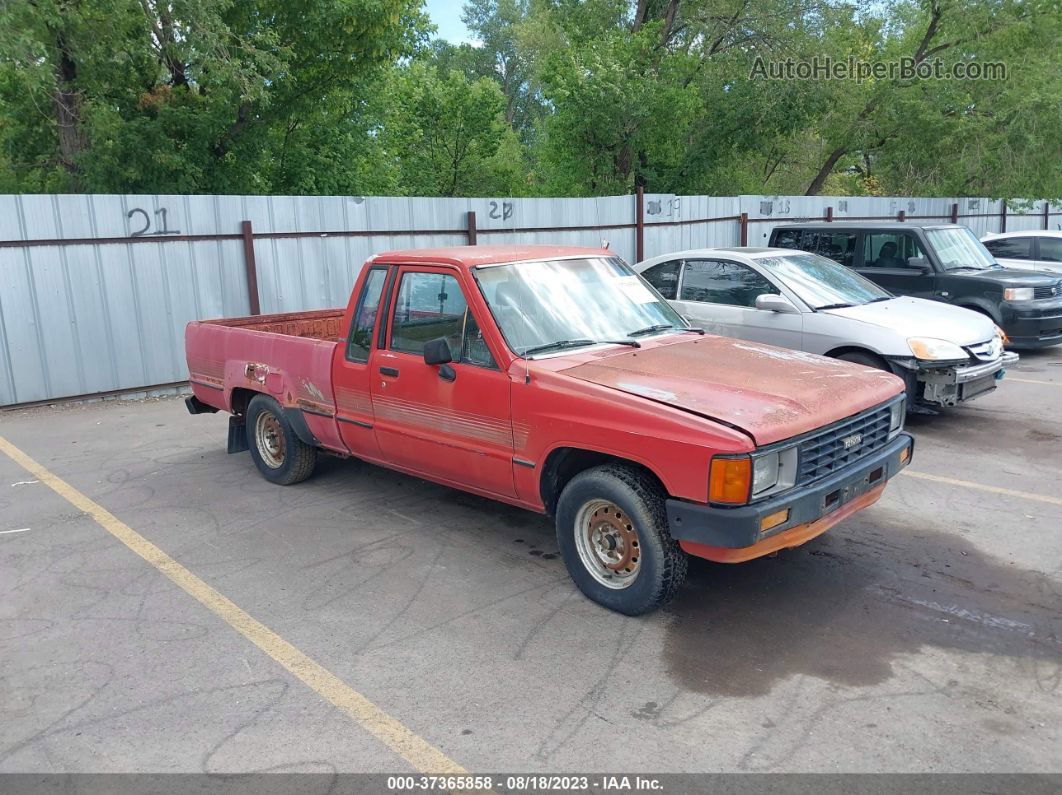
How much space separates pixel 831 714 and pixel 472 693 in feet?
4.91

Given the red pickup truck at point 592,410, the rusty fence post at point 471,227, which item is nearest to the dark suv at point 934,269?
the rusty fence post at point 471,227

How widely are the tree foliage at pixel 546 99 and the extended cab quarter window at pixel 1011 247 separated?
823 centimetres

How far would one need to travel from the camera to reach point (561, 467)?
4723 mm

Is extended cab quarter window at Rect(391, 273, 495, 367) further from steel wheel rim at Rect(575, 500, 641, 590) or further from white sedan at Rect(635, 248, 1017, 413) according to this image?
white sedan at Rect(635, 248, 1017, 413)

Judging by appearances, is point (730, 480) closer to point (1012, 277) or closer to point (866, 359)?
point (866, 359)

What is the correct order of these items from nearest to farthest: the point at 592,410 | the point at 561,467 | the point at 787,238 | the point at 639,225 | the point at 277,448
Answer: the point at 592,410 → the point at 561,467 → the point at 277,448 → the point at 787,238 → the point at 639,225

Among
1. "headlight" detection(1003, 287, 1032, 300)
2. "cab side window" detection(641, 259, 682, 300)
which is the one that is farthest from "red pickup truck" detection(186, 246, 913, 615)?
"headlight" detection(1003, 287, 1032, 300)

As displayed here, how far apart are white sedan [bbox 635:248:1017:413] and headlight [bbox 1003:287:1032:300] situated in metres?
2.44

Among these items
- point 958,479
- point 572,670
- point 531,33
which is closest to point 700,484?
point 572,670

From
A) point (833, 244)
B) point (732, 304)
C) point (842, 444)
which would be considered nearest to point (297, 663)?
point (842, 444)

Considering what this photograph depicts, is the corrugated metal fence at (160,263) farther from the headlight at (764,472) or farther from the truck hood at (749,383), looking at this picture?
the headlight at (764,472)

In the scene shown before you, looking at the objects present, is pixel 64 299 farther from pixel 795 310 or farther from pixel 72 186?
pixel 795 310

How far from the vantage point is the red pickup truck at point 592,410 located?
4.01m

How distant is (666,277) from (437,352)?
4.86m
